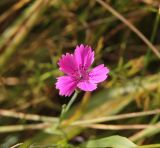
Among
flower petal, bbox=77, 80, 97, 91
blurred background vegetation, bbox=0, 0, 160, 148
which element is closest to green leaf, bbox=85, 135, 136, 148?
flower petal, bbox=77, 80, 97, 91

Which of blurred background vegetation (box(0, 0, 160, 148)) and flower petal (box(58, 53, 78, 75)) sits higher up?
blurred background vegetation (box(0, 0, 160, 148))

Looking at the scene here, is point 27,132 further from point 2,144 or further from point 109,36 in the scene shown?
point 109,36

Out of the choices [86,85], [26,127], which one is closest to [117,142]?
[86,85]

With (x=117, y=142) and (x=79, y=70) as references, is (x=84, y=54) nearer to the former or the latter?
(x=79, y=70)

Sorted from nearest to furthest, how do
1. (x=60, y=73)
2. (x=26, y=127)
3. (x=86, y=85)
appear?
(x=86, y=85) → (x=26, y=127) → (x=60, y=73)

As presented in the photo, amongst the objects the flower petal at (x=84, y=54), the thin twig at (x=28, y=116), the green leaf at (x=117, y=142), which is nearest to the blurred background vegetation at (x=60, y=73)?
the thin twig at (x=28, y=116)

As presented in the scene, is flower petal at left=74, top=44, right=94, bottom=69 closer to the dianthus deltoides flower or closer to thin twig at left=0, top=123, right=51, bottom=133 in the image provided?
the dianthus deltoides flower
